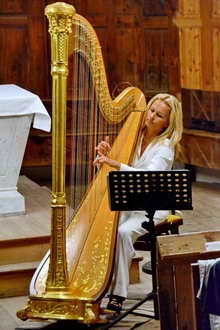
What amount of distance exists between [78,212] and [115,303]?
1.88ft

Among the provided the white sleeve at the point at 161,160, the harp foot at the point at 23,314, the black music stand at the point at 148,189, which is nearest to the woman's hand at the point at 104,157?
the white sleeve at the point at 161,160

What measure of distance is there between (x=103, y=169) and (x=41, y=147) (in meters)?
3.81

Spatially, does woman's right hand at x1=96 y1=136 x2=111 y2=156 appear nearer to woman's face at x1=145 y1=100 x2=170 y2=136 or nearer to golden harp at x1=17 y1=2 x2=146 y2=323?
golden harp at x1=17 y1=2 x2=146 y2=323

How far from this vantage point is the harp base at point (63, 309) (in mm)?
4852

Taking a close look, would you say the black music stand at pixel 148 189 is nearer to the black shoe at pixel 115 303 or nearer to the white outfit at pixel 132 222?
the white outfit at pixel 132 222

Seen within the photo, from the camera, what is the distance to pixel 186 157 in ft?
30.3

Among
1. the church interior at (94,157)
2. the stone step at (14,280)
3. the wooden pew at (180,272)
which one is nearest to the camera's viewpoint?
the wooden pew at (180,272)

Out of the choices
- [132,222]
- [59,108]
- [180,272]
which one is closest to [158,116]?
[132,222]

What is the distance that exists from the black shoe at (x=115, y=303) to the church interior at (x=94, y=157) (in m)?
0.06

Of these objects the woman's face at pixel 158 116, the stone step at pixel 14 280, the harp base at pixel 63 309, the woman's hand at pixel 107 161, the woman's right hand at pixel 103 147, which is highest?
the woman's face at pixel 158 116

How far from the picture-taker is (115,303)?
17.3 ft

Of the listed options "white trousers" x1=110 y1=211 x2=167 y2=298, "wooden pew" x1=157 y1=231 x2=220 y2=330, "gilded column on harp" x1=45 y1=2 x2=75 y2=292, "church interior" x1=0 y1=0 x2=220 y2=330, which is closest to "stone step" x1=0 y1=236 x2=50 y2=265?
"church interior" x1=0 y1=0 x2=220 y2=330

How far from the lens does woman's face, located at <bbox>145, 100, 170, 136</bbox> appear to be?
5488 mm

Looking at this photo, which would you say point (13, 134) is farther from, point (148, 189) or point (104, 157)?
point (148, 189)
